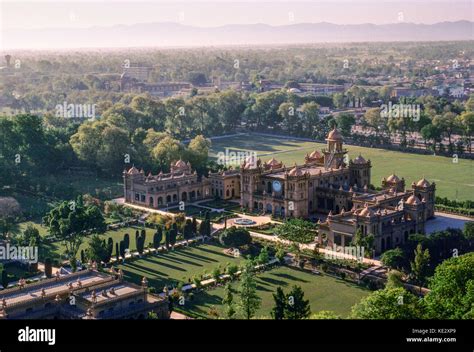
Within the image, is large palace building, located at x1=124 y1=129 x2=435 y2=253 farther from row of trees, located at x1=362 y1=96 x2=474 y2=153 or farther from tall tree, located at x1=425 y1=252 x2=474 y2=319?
row of trees, located at x1=362 y1=96 x2=474 y2=153

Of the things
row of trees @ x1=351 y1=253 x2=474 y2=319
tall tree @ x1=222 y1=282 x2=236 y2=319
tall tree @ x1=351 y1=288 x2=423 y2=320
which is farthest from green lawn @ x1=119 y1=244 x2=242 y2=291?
tall tree @ x1=351 y1=288 x2=423 y2=320

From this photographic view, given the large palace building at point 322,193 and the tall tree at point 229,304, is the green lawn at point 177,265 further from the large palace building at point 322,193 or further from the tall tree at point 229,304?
the large palace building at point 322,193

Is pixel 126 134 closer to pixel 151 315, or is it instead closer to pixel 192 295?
pixel 192 295

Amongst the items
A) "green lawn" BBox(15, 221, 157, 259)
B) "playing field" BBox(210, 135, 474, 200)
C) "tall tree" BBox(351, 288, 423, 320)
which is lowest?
"green lawn" BBox(15, 221, 157, 259)

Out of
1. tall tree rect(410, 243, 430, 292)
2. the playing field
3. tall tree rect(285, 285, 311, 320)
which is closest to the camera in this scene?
tall tree rect(285, 285, 311, 320)

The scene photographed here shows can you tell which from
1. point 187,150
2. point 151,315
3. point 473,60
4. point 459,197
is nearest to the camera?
point 151,315

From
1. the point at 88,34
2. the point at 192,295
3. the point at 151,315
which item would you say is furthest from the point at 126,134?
the point at 88,34
